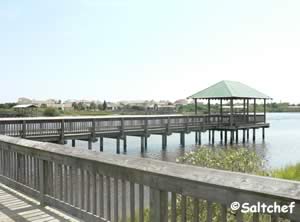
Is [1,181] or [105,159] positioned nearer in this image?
[105,159]

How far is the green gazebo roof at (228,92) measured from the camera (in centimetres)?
3285

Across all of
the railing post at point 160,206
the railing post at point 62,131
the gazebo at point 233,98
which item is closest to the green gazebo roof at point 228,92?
the gazebo at point 233,98

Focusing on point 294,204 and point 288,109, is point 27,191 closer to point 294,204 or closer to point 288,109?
point 294,204

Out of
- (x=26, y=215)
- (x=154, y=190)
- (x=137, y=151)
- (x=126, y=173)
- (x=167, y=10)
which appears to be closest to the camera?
(x=154, y=190)

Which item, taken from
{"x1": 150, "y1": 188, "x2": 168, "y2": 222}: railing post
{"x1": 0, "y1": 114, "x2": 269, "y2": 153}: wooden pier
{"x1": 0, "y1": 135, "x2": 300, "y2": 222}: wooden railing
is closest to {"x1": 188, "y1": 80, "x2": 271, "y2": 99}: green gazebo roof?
{"x1": 0, "y1": 114, "x2": 269, "y2": 153}: wooden pier

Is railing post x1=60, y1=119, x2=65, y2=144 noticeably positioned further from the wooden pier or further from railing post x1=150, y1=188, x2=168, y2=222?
railing post x1=150, y1=188, x2=168, y2=222

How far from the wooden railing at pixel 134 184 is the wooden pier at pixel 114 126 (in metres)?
12.8

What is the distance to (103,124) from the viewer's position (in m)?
23.0

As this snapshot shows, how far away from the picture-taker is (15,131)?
1820 centimetres

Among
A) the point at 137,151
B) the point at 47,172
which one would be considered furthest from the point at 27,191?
the point at 137,151

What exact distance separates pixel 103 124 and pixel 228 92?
14200 mm

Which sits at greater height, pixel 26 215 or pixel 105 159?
pixel 105 159

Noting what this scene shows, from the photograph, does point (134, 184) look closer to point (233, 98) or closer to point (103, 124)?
point (103, 124)

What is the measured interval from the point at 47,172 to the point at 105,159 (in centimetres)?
173
